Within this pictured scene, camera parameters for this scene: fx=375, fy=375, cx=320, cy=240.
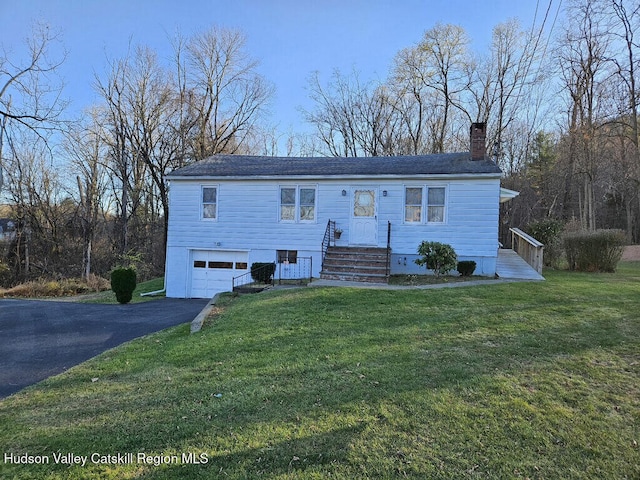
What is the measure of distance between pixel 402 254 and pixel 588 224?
2006cm

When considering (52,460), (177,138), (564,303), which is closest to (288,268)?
(564,303)

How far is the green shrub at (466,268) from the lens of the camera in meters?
12.6

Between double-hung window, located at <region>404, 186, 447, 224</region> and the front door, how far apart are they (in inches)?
46.2

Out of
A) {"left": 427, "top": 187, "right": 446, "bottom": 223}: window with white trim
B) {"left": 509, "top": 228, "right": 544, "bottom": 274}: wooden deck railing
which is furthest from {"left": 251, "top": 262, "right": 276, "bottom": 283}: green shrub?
{"left": 509, "top": 228, "right": 544, "bottom": 274}: wooden deck railing

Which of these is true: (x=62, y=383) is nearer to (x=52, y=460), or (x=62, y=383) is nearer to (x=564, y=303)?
(x=52, y=460)

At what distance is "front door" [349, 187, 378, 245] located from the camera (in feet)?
46.0

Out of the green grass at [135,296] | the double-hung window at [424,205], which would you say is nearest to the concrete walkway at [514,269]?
the double-hung window at [424,205]

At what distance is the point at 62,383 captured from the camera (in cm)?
464

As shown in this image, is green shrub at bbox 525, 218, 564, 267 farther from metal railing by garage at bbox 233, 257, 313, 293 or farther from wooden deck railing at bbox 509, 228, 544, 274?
metal railing by garage at bbox 233, 257, 313, 293

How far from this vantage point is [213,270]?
1550 cm

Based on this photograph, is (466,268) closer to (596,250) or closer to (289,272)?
(596,250)

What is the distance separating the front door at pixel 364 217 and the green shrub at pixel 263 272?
3.14m

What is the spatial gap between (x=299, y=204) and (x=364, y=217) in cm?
259

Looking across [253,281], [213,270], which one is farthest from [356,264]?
[213,270]
